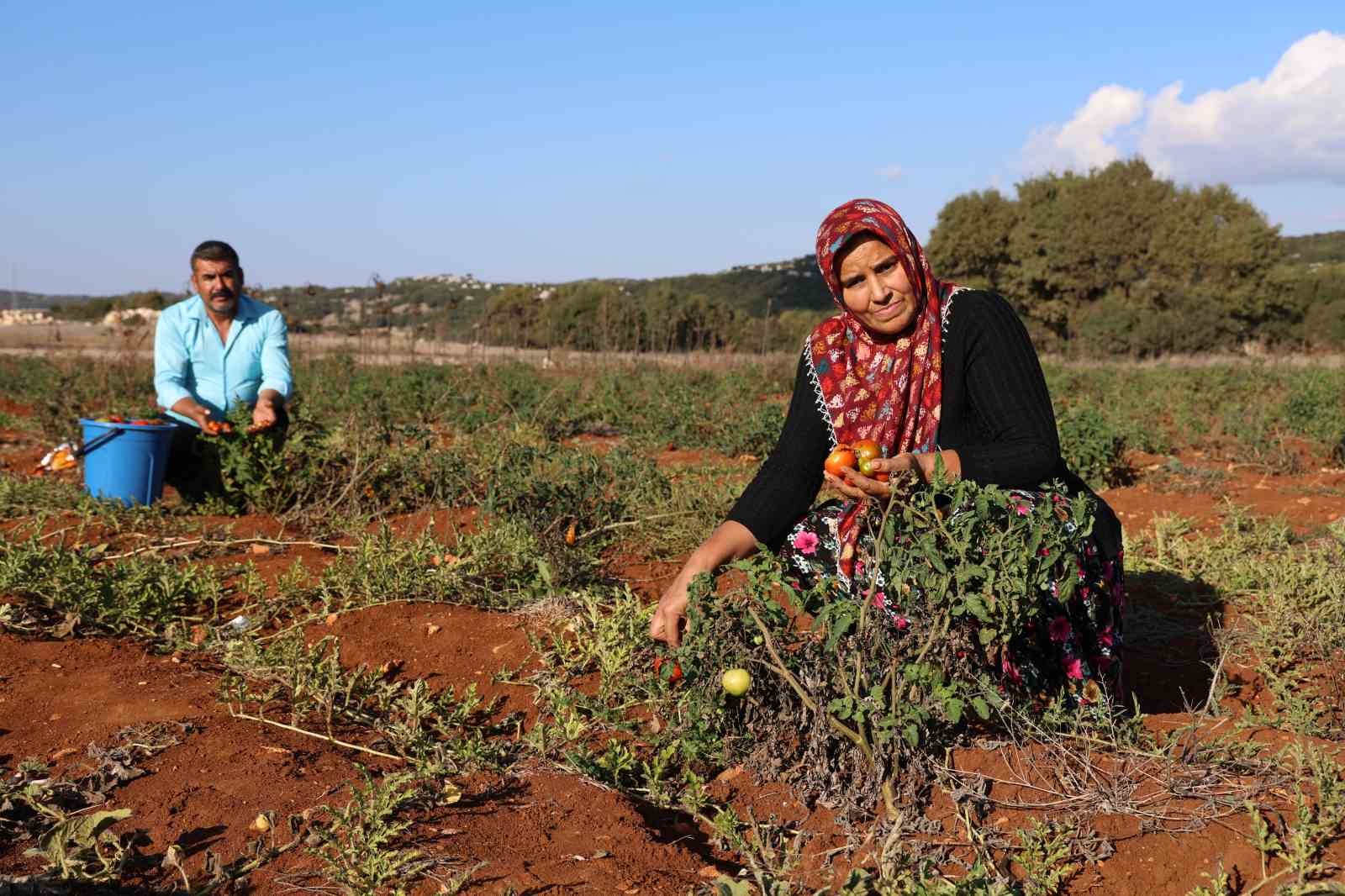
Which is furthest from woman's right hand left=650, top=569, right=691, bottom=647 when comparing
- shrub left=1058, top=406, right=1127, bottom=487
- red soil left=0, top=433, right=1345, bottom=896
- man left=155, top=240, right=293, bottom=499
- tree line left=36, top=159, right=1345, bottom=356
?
tree line left=36, top=159, right=1345, bottom=356

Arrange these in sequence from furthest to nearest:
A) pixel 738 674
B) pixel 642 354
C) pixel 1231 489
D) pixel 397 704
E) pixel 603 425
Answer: pixel 642 354
pixel 603 425
pixel 1231 489
pixel 397 704
pixel 738 674

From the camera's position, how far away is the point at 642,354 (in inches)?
578

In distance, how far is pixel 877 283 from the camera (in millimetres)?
2629

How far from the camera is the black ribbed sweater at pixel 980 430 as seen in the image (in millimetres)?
2527

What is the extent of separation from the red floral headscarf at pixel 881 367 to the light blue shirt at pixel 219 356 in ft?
10.8

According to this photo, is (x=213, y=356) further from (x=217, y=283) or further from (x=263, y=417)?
(x=263, y=417)

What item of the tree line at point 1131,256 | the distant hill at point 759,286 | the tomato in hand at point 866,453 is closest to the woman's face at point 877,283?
the tomato in hand at point 866,453

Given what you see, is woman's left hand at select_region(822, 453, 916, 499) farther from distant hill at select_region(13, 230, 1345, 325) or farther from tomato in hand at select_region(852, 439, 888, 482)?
distant hill at select_region(13, 230, 1345, 325)

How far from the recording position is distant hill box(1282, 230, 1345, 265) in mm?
54594

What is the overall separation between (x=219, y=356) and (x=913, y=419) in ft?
12.5

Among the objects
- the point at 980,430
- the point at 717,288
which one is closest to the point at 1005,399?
the point at 980,430

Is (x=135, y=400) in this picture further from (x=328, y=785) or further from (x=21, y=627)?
(x=328, y=785)

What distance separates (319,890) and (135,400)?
8.87 meters

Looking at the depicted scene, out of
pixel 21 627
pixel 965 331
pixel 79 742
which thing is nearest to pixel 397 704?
pixel 79 742
